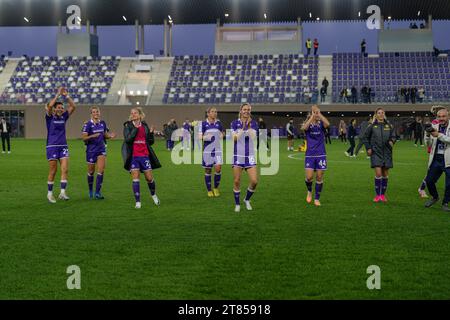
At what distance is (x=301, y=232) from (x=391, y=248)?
65.2 inches

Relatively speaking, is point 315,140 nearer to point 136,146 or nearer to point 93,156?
point 136,146

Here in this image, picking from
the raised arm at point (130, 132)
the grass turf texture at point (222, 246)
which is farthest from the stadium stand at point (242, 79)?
the raised arm at point (130, 132)

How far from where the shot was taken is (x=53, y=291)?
6.45 metres

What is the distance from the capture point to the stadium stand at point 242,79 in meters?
57.8

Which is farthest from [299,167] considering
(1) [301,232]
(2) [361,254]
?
(2) [361,254]

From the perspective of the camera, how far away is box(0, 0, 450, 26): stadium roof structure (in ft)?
183

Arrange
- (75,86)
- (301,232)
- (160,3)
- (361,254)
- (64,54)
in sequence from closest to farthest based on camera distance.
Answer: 1. (361,254)
2. (301,232)
3. (160,3)
4. (75,86)
5. (64,54)

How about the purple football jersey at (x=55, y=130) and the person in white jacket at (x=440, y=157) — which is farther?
the purple football jersey at (x=55, y=130)

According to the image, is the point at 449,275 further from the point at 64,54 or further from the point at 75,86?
the point at 64,54

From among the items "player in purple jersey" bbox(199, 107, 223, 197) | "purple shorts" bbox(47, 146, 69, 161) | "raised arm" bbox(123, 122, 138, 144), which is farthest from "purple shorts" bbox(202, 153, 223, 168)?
"purple shorts" bbox(47, 146, 69, 161)

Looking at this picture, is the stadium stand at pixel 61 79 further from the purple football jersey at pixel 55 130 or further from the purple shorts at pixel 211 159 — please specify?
the purple football jersey at pixel 55 130

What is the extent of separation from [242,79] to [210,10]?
706 cm

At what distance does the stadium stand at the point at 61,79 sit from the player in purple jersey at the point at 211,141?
4622 centimetres
